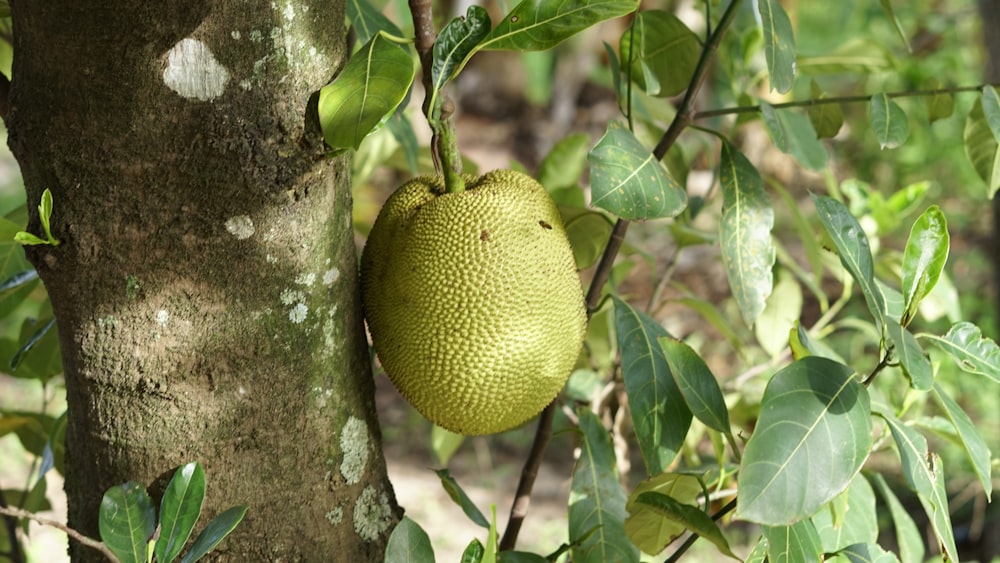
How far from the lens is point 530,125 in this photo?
521cm

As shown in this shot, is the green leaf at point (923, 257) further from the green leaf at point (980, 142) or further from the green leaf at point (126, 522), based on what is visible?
the green leaf at point (126, 522)

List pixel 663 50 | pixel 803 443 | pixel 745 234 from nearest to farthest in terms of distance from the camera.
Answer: pixel 803 443
pixel 745 234
pixel 663 50

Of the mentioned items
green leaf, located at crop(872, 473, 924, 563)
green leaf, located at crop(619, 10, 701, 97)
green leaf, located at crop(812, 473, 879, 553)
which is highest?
green leaf, located at crop(619, 10, 701, 97)

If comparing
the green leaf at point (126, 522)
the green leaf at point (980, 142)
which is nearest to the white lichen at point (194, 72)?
the green leaf at point (126, 522)

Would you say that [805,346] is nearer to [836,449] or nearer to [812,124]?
[836,449]

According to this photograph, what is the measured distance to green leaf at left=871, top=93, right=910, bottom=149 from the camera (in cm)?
77

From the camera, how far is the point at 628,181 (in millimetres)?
656

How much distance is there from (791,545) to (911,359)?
15 centimetres

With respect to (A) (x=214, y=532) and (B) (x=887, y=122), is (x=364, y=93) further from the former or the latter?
(B) (x=887, y=122)

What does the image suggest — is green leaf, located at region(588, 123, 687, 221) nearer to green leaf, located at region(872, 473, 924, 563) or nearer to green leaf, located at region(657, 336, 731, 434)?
green leaf, located at region(657, 336, 731, 434)

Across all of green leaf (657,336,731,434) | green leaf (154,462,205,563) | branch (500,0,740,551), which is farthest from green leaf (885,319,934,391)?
green leaf (154,462,205,563)

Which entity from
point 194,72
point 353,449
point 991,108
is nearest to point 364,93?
point 194,72

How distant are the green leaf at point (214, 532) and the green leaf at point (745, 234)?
0.41 m

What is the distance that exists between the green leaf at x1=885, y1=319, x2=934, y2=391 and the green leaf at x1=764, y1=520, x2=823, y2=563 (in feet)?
0.43
